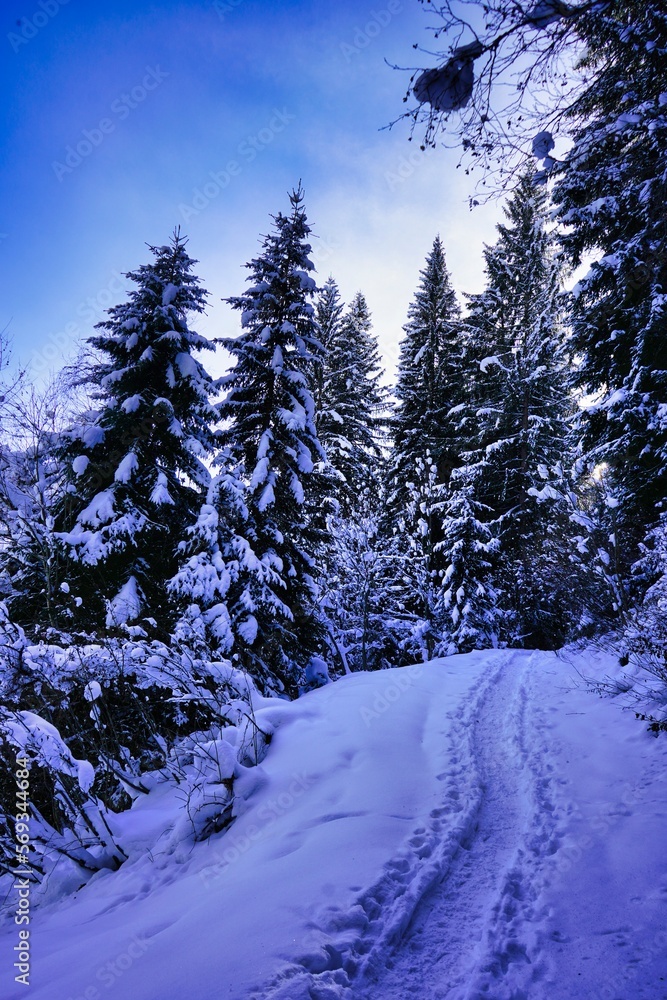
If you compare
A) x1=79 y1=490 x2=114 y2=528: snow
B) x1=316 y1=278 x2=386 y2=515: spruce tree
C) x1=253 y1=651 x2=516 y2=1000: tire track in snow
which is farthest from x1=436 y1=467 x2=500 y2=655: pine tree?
x1=253 y1=651 x2=516 y2=1000: tire track in snow

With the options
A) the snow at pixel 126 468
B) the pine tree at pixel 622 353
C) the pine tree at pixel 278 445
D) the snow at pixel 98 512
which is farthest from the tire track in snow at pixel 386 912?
the snow at pixel 126 468

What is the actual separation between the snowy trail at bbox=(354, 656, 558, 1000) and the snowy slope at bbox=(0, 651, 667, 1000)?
0.03 ft

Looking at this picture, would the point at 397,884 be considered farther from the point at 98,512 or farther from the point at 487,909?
the point at 98,512

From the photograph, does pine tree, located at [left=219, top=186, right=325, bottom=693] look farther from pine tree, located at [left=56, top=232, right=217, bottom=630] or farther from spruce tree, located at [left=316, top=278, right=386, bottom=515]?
spruce tree, located at [left=316, top=278, right=386, bottom=515]

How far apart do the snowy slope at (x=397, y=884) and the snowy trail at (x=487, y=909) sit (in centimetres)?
1

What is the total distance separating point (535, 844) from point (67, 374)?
510 inches

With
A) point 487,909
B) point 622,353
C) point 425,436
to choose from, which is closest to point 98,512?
point 487,909

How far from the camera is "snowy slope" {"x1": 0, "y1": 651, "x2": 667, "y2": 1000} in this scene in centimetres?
215

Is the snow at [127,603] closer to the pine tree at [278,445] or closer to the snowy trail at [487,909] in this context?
the pine tree at [278,445]

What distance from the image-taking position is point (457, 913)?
261cm

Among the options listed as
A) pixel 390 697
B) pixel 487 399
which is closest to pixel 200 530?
pixel 390 697

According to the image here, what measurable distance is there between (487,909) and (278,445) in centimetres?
932

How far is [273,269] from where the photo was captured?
11922 mm

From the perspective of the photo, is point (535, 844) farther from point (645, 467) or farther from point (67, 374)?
point (67, 374)
